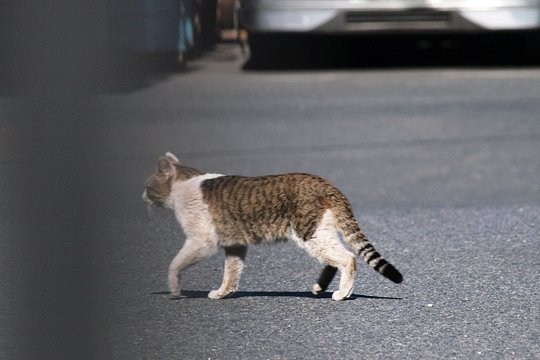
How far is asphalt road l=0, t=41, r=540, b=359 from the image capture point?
1.71ft

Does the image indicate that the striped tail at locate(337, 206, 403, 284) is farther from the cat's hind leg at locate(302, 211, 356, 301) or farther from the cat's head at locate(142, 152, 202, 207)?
the cat's head at locate(142, 152, 202, 207)

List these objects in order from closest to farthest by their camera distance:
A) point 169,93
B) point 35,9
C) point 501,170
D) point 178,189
→ point 35,9
point 169,93
point 178,189
point 501,170

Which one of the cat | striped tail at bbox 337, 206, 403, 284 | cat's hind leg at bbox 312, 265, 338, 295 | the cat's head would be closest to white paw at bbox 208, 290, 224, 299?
the cat

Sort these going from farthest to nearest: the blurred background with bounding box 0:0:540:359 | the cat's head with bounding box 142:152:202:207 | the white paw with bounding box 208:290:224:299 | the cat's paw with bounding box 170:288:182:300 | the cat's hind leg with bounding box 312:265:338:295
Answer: the cat's hind leg with bounding box 312:265:338:295 → the white paw with bounding box 208:290:224:299 → the cat's head with bounding box 142:152:202:207 → the cat's paw with bounding box 170:288:182:300 → the blurred background with bounding box 0:0:540:359

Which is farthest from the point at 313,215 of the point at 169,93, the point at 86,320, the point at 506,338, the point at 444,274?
the point at 86,320

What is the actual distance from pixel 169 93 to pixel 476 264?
2982mm

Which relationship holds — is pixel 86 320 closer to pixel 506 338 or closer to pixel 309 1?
pixel 506 338

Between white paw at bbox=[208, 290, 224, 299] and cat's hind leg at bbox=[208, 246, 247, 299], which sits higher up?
cat's hind leg at bbox=[208, 246, 247, 299]

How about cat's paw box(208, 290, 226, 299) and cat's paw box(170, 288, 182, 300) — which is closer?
cat's paw box(170, 288, 182, 300)

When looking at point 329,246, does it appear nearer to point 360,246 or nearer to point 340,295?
point 360,246

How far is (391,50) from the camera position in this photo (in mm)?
6340

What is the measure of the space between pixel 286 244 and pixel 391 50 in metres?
2.63

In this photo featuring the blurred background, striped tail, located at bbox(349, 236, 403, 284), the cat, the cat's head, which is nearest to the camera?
the blurred background

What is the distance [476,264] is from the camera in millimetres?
3760
